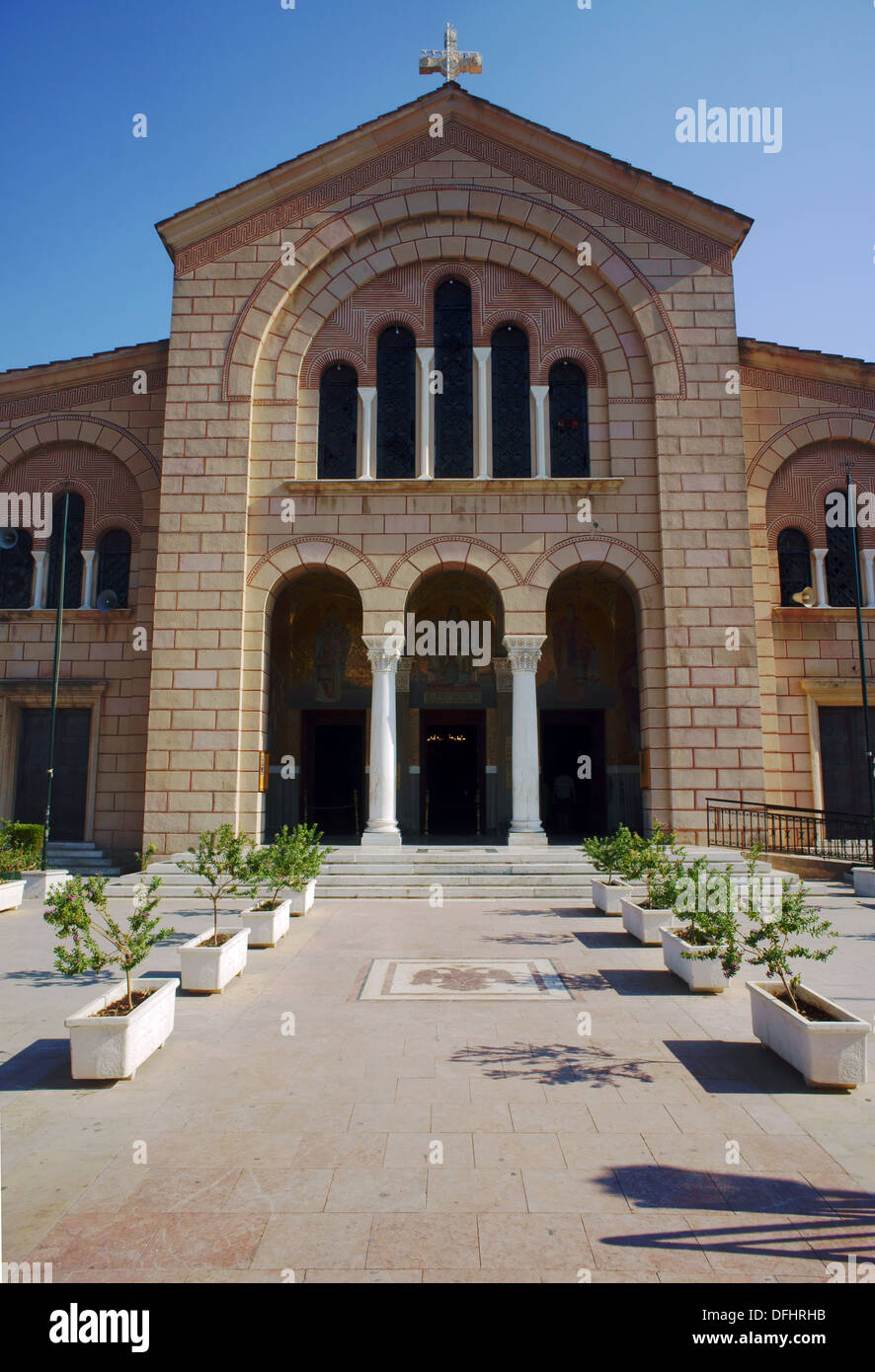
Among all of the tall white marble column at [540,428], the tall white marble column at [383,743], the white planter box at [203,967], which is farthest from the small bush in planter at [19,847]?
the tall white marble column at [540,428]

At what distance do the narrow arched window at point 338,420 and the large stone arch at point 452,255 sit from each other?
116cm

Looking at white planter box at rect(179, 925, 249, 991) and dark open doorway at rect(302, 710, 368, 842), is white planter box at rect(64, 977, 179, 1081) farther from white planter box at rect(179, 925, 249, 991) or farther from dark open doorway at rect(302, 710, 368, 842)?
dark open doorway at rect(302, 710, 368, 842)

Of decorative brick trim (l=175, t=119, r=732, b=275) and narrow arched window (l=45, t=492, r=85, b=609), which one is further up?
decorative brick trim (l=175, t=119, r=732, b=275)

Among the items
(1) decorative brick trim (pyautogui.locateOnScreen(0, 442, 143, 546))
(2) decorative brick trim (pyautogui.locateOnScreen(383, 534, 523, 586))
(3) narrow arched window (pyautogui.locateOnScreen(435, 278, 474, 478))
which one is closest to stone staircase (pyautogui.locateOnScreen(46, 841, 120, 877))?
→ (1) decorative brick trim (pyautogui.locateOnScreen(0, 442, 143, 546))

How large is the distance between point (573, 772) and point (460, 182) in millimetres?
15017

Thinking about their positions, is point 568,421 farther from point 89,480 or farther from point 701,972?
point 701,972

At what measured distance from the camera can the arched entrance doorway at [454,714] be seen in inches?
875

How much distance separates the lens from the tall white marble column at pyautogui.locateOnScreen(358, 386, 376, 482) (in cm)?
1867

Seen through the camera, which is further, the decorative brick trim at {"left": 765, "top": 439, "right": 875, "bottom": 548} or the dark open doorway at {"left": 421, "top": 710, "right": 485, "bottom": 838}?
the dark open doorway at {"left": 421, "top": 710, "right": 485, "bottom": 838}

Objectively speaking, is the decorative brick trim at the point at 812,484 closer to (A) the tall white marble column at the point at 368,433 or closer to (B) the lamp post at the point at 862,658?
(B) the lamp post at the point at 862,658

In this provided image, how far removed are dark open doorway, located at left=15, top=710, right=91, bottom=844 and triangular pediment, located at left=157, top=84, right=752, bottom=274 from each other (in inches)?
427

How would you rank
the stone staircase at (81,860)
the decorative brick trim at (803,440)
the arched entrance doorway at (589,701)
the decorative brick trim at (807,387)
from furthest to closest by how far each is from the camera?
the arched entrance doorway at (589,701), the decorative brick trim at (807,387), the decorative brick trim at (803,440), the stone staircase at (81,860)

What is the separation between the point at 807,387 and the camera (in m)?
19.8
